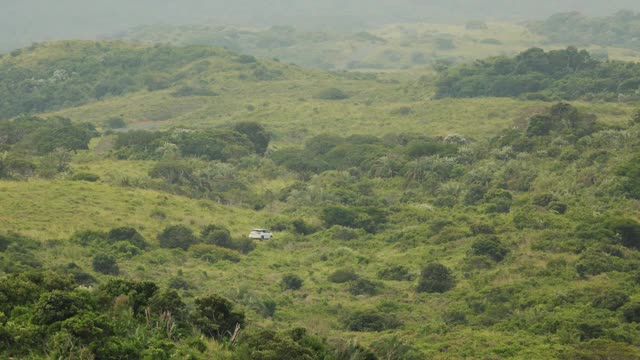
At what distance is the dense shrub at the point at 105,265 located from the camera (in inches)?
2731

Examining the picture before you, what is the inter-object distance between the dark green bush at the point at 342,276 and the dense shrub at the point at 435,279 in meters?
4.98

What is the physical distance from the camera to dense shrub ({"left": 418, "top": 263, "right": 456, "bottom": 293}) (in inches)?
2729

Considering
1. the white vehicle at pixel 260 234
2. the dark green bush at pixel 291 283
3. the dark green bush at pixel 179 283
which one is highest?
the dark green bush at pixel 179 283

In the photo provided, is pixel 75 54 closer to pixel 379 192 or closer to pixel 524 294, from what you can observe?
pixel 379 192

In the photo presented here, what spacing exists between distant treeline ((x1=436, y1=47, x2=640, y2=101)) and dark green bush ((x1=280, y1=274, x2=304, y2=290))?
7485 cm

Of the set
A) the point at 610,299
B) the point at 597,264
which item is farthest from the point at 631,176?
the point at 610,299

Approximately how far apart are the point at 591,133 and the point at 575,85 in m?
41.9

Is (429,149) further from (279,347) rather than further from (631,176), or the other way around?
(279,347)

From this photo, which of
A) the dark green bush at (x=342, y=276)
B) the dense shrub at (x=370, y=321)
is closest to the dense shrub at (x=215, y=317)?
the dense shrub at (x=370, y=321)

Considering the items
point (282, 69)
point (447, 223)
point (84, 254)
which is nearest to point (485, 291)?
point (447, 223)

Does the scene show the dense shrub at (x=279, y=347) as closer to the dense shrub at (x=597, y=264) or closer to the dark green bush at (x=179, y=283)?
the dark green bush at (x=179, y=283)

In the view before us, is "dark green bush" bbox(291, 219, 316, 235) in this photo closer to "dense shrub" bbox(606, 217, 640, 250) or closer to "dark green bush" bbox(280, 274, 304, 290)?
"dark green bush" bbox(280, 274, 304, 290)

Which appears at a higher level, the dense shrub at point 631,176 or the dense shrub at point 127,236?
the dense shrub at point 631,176

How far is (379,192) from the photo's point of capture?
10406 centimetres
